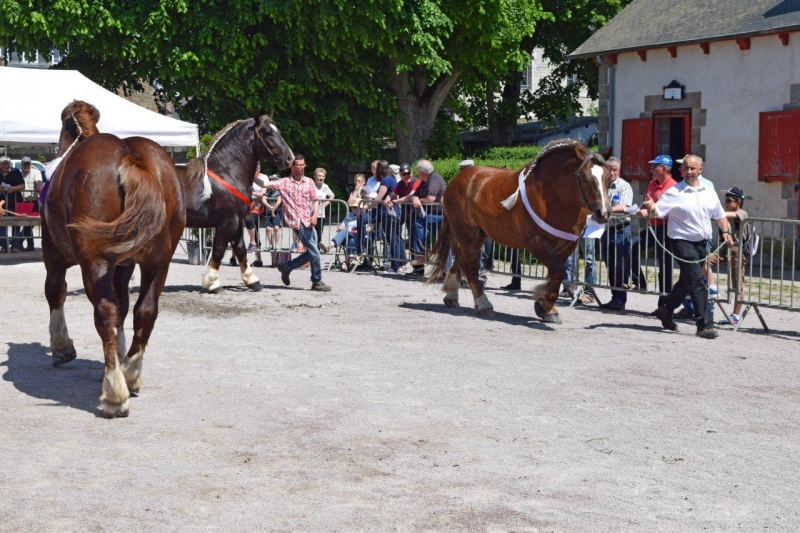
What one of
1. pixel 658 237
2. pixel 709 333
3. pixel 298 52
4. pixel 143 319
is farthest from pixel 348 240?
pixel 298 52

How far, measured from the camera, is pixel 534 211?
38.8 ft

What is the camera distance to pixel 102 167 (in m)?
7.31

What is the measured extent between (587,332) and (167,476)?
252 inches

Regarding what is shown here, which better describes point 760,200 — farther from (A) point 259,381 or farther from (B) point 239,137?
(A) point 259,381

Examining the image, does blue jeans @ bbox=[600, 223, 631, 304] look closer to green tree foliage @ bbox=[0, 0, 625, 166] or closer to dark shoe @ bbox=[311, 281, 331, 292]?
dark shoe @ bbox=[311, 281, 331, 292]

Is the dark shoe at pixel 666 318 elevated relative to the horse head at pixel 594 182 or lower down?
lower down

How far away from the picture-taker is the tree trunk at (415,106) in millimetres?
33188

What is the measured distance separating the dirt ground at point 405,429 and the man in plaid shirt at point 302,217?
116 inches

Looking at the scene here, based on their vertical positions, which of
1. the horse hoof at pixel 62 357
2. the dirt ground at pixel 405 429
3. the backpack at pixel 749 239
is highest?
→ the backpack at pixel 749 239

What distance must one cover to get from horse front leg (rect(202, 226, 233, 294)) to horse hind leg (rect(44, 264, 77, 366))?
526 cm

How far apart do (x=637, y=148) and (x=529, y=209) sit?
1235 centimetres

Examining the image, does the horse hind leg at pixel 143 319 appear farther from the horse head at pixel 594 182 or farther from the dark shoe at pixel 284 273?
the dark shoe at pixel 284 273

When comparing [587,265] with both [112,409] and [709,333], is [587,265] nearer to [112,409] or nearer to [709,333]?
[709,333]

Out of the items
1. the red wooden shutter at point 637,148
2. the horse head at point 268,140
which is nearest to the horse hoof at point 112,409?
the horse head at point 268,140
